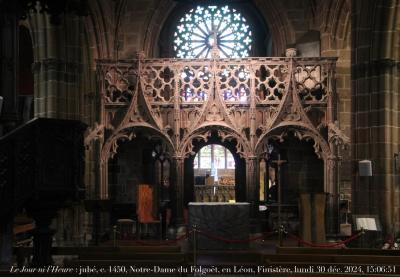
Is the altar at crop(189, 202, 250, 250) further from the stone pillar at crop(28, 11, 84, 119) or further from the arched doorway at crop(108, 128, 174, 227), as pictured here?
the arched doorway at crop(108, 128, 174, 227)

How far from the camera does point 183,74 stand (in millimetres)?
18922

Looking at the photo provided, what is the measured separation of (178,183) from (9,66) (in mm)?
8642

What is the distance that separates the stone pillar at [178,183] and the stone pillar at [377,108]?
4502 millimetres

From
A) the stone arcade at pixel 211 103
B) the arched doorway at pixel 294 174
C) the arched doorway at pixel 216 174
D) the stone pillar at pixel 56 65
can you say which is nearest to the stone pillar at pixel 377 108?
the stone arcade at pixel 211 103

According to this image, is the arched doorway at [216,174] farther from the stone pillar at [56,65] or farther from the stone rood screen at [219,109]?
the stone pillar at [56,65]

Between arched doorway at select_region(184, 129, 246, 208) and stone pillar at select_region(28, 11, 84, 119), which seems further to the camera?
arched doorway at select_region(184, 129, 246, 208)

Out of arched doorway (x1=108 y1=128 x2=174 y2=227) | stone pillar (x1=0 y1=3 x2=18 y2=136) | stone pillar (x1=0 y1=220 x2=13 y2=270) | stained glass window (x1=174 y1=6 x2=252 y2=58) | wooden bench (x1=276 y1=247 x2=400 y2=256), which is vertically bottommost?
wooden bench (x1=276 y1=247 x2=400 y2=256)

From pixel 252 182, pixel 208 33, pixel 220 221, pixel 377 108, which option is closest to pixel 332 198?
pixel 252 182

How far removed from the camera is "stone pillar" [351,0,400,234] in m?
14.2

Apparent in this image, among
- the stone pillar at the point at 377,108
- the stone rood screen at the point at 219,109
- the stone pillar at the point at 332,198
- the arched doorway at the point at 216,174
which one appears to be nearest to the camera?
the stone pillar at the point at 377,108

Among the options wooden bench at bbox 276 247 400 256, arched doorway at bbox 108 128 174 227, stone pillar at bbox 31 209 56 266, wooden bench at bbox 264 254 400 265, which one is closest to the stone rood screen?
arched doorway at bbox 108 128 174 227

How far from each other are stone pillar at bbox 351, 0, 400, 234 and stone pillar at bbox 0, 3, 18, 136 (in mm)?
8470

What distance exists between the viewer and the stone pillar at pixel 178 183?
17.0m

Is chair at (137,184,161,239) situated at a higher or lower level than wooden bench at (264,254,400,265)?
higher
